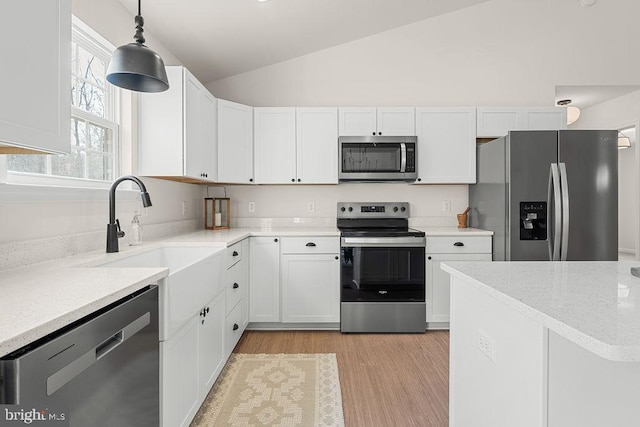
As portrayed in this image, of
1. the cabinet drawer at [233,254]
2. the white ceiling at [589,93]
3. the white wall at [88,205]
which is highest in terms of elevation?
the white ceiling at [589,93]

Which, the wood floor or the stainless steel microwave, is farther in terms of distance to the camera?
the stainless steel microwave

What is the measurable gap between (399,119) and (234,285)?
216cm

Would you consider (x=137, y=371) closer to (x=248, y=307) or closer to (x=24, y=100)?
(x=24, y=100)

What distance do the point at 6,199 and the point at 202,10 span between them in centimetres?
183

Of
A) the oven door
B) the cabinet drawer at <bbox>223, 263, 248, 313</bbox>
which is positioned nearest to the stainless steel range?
the oven door

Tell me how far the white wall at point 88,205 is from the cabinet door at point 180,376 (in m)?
0.79

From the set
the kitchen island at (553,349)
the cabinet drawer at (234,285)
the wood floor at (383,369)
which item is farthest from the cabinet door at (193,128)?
the kitchen island at (553,349)

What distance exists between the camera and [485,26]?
3.65 meters

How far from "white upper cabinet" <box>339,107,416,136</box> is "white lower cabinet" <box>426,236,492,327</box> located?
3.63 ft

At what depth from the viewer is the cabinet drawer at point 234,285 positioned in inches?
94.3

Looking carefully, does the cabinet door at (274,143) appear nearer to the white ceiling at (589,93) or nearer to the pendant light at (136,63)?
the pendant light at (136,63)

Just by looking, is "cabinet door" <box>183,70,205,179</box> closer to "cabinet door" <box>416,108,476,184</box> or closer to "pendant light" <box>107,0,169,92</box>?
"pendant light" <box>107,0,169,92</box>

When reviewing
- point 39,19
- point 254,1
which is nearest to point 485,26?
point 254,1

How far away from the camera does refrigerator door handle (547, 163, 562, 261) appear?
2709mm
